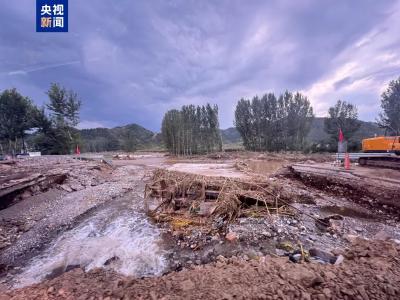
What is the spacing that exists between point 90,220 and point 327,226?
7.20 m

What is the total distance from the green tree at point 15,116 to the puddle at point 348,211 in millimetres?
39632

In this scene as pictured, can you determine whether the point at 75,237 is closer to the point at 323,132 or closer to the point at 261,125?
the point at 261,125

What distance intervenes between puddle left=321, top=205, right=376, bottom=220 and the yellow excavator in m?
6.72

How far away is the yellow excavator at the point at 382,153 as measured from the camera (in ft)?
37.5

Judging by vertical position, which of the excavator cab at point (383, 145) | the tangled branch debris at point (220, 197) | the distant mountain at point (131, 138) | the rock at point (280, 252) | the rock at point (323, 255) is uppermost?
the distant mountain at point (131, 138)

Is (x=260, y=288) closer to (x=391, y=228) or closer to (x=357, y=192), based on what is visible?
(x=391, y=228)

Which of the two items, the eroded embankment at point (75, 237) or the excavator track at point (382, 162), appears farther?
the excavator track at point (382, 162)

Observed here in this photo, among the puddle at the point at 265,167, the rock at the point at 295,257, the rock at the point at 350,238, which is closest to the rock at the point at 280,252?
the rock at the point at 295,257

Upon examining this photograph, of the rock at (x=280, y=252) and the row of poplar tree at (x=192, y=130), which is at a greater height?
the row of poplar tree at (x=192, y=130)

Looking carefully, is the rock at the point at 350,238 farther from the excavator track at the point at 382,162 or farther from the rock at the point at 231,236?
the excavator track at the point at 382,162

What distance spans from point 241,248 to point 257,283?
5.24 ft

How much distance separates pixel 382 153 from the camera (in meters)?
12.6

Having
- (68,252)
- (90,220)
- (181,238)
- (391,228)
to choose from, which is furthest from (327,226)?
(90,220)

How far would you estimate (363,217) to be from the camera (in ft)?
20.5
